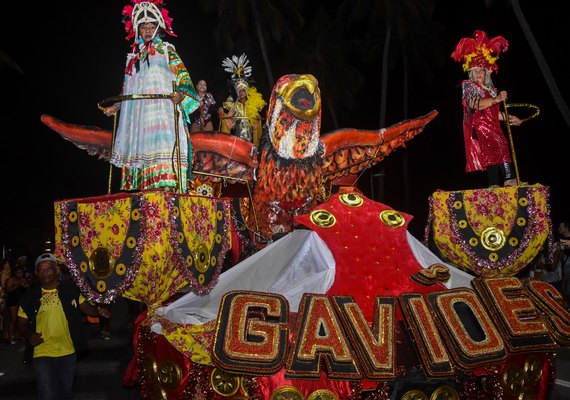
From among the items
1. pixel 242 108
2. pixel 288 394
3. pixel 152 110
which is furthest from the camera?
pixel 242 108

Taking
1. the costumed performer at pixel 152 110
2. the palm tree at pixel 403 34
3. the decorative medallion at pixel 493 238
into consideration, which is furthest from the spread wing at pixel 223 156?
the palm tree at pixel 403 34

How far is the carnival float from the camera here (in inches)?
205

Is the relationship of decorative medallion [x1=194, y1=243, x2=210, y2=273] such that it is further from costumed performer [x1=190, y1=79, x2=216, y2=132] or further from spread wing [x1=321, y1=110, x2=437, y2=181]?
costumed performer [x1=190, y1=79, x2=216, y2=132]

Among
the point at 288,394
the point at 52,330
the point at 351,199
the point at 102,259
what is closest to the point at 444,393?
the point at 288,394

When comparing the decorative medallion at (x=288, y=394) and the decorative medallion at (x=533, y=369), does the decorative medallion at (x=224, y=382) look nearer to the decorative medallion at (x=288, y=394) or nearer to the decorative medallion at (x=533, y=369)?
the decorative medallion at (x=288, y=394)

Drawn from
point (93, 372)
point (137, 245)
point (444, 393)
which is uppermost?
point (137, 245)

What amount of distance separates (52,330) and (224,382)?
1572 mm

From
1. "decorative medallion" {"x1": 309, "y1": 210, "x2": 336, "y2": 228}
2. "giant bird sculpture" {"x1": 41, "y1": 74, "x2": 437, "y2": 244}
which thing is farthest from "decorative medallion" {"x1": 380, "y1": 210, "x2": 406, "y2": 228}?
"giant bird sculpture" {"x1": 41, "y1": 74, "x2": 437, "y2": 244}

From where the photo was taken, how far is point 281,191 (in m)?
7.31

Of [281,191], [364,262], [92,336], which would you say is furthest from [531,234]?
[92,336]

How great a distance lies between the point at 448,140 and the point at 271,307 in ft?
70.7

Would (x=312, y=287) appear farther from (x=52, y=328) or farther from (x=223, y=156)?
(x=223, y=156)

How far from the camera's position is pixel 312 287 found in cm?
587

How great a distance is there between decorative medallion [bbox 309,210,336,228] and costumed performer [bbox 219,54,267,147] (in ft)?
13.9
